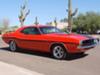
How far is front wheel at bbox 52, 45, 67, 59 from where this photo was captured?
11.1 m

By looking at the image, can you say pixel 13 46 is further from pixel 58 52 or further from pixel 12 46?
pixel 58 52

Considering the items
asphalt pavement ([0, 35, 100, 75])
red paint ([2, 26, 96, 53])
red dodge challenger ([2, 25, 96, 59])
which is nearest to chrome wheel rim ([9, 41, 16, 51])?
red dodge challenger ([2, 25, 96, 59])

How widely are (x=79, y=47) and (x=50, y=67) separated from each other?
5.52 ft

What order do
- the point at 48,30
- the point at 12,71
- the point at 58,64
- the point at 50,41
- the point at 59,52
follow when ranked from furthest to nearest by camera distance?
the point at 48,30, the point at 50,41, the point at 59,52, the point at 58,64, the point at 12,71

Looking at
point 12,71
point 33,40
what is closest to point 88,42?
point 33,40

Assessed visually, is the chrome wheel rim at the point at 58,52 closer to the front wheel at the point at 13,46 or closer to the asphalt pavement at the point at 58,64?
the asphalt pavement at the point at 58,64

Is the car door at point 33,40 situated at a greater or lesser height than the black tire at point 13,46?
greater

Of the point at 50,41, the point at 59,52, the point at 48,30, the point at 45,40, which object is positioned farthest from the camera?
the point at 48,30

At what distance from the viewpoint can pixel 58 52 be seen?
11203mm

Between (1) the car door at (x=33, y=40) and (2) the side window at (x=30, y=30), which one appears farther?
(2) the side window at (x=30, y=30)

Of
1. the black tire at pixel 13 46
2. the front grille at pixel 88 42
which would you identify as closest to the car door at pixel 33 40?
the black tire at pixel 13 46

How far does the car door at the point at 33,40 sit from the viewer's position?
11.8 m

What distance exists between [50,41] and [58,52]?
59 cm

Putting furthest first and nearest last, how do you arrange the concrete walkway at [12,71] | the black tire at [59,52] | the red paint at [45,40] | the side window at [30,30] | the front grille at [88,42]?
the side window at [30,30] < the black tire at [59,52] < the front grille at [88,42] < the red paint at [45,40] < the concrete walkway at [12,71]
